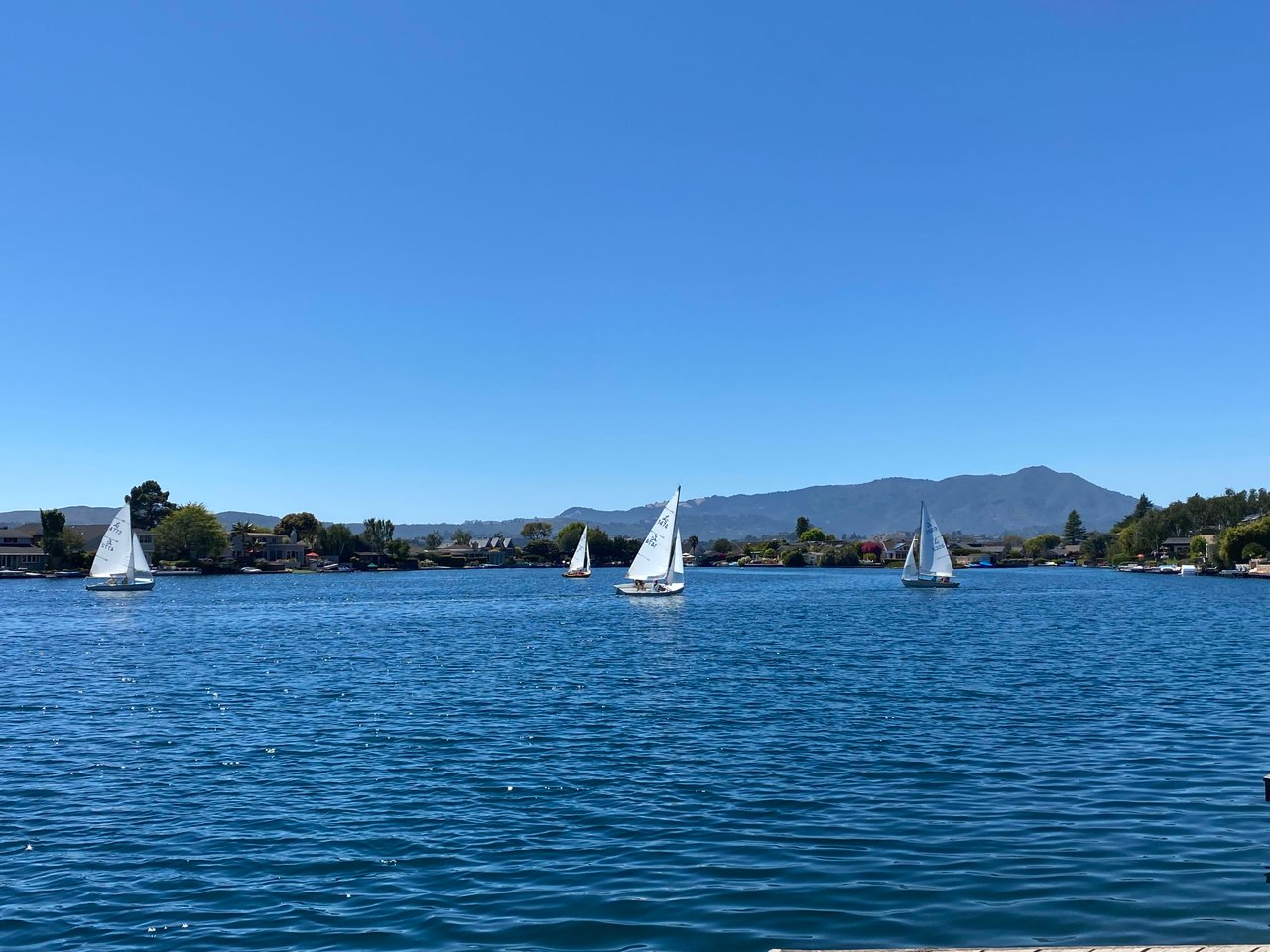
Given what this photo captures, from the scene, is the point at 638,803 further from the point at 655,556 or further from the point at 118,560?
the point at 118,560

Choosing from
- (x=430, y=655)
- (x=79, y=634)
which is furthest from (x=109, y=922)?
(x=79, y=634)

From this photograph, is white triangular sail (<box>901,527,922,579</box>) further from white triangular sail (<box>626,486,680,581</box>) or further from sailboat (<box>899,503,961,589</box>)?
white triangular sail (<box>626,486,680,581</box>)

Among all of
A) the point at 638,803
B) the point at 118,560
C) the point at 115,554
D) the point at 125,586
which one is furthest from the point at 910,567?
the point at 638,803

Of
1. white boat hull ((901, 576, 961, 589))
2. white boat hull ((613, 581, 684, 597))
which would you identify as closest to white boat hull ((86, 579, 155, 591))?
white boat hull ((613, 581, 684, 597))

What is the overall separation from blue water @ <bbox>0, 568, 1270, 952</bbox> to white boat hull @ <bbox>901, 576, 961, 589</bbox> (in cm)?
10195

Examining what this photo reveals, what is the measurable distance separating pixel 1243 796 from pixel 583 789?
15554mm

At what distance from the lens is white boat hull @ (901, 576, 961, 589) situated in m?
158

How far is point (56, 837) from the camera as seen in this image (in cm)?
2188

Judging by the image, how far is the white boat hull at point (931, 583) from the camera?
157500mm

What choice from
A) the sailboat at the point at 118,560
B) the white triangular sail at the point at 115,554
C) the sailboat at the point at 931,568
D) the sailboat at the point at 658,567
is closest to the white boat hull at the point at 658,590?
the sailboat at the point at 658,567

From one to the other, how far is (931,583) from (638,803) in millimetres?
142317

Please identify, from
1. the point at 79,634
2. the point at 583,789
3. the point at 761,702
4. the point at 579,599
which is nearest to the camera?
the point at 583,789

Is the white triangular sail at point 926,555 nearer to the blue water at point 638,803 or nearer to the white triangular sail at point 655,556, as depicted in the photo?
the white triangular sail at point 655,556

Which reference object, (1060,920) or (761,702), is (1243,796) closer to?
(1060,920)
